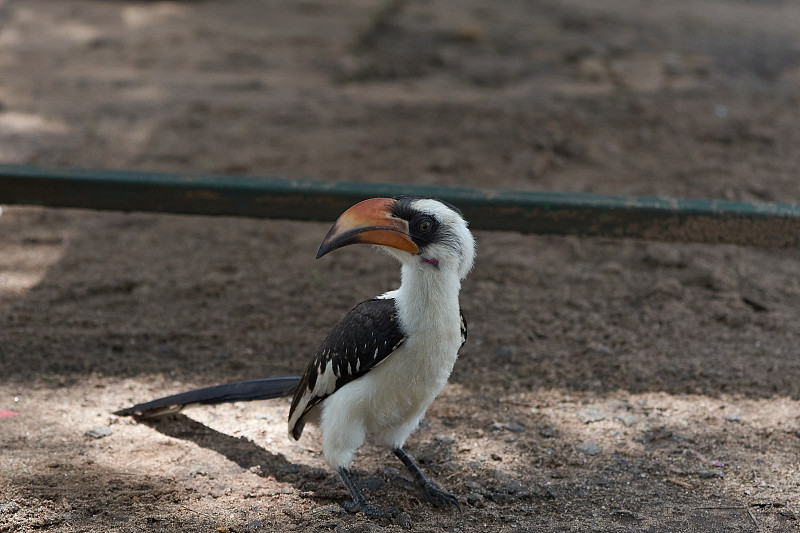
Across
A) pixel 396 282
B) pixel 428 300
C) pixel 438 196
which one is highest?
pixel 438 196

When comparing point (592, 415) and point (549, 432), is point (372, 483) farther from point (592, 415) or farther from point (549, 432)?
point (592, 415)

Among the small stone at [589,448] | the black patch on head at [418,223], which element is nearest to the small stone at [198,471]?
the black patch on head at [418,223]

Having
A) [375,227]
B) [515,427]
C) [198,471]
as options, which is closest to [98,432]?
[198,471]

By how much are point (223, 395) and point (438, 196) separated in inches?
46.3

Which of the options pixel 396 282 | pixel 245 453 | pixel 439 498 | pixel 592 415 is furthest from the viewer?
pixel 396 282

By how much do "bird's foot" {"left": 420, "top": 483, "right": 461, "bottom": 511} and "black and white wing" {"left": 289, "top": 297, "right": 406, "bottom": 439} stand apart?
1.52 feet

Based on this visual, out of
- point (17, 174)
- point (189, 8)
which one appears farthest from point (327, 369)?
point (189, 8)

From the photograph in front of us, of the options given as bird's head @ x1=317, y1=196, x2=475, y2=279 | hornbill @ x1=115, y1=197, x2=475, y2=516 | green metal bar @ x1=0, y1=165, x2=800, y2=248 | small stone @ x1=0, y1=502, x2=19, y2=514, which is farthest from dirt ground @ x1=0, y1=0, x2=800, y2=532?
bird's head @ x1=317, y1=196, x2=475, y2=279

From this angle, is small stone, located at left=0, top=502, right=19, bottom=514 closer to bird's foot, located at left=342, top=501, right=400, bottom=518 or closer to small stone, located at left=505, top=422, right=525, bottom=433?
bird's foot, located at left=342, top=501, right=400, bottom=518

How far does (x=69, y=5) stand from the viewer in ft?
30.2

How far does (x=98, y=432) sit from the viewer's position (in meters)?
2.86

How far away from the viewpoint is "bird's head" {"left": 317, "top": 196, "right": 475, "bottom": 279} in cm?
234

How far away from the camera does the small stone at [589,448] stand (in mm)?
2831

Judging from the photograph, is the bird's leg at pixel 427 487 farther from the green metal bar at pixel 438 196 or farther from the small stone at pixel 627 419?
the green metal bar at pixel 438 196
